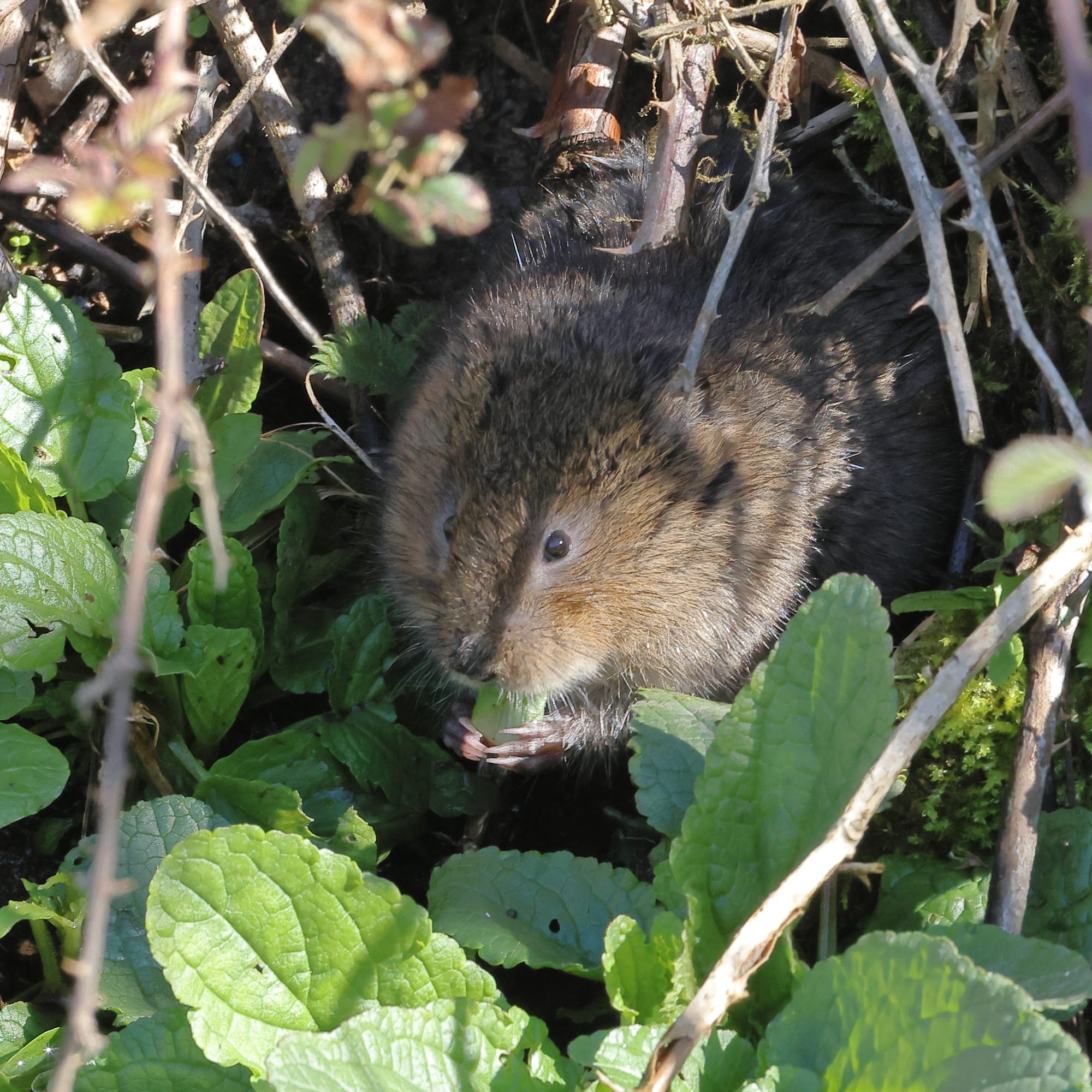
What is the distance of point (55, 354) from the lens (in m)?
3.19

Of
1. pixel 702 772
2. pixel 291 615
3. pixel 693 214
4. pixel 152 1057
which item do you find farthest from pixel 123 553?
pixel 693 214

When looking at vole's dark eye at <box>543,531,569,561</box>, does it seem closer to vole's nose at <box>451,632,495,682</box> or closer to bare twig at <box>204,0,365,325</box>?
vole's nose at <box>451,632,495,682</box>

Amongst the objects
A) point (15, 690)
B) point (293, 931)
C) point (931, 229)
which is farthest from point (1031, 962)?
point (15, 690)

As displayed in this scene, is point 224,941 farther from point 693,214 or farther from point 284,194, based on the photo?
point 284,194

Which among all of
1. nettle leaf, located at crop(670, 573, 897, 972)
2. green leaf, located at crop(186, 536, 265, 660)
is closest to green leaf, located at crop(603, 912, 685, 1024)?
nettle leaf, located at crop(670, 573, 897, 972)

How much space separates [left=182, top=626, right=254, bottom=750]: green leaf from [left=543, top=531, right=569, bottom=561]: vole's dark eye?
0.76 metres

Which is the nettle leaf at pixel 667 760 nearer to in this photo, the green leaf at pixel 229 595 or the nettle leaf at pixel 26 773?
the green leaf at pixel 229 595

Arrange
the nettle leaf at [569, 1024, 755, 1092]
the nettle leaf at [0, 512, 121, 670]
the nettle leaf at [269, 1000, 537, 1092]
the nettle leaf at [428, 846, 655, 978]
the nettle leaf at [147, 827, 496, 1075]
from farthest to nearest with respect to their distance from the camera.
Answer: the nettle leaf at [0, 512, 121, 670], the nettle leaf at [428, 846, 655, 978], the nettle leaf at [147, 827, 496, 1075], the nettle leaf at [569, 1024, 755, 1092], the nettle leaf at [269, 1000, 537, 1092]

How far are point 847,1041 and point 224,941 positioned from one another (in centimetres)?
110

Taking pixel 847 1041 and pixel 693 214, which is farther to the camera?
pixel 693 214

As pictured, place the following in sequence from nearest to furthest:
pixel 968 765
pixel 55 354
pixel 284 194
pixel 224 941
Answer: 1. pixel 224 941
2. pixel 968 765
3. pixel 55 354
4. pixel 284 194

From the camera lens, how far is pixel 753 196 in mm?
2758

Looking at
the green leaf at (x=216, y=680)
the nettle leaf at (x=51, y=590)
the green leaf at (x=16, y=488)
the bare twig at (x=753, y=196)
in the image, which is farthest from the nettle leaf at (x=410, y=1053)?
the green leaf at (x=16, y=488)

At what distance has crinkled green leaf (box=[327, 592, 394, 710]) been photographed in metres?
3.19
